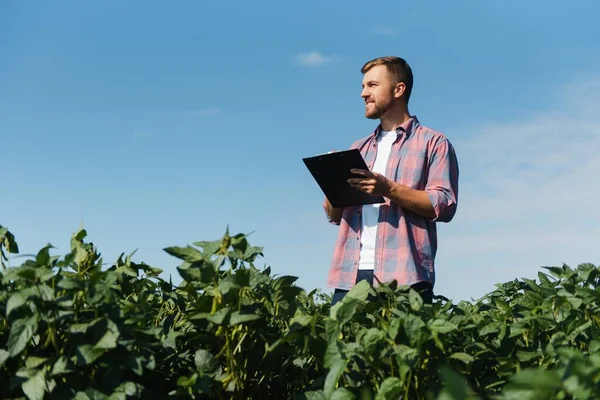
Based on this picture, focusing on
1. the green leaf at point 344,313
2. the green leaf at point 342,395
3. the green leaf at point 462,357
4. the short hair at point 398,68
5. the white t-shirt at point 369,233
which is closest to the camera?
the green leaf at point 342,395

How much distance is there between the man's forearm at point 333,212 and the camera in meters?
4.71

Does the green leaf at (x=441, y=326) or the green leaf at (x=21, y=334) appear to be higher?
the green leaf at (x=441, y=326)

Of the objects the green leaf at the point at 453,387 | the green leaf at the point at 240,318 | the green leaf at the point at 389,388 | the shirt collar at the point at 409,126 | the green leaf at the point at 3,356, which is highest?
the shirt collar at the point at 409,126

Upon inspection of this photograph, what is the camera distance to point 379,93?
15.6 feet

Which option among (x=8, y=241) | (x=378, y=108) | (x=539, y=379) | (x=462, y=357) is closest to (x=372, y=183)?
(x=378, y=108)

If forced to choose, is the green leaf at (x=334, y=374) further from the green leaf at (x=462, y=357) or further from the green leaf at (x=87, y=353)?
the green leaf at (x=87, y=353)

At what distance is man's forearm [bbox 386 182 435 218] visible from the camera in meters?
4.21

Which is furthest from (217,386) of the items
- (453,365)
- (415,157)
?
(415,157)

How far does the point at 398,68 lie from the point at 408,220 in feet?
3.14

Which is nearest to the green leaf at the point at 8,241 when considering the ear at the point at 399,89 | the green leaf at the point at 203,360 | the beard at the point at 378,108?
the green leaf at the point at 203,360

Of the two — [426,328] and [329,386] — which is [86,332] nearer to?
[329,386]

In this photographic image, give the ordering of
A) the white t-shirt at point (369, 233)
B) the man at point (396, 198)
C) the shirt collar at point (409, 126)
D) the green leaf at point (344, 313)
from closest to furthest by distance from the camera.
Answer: the green leaf at point (344, 313) < the man at point (396, 198) < the white t-shirt at point (369, 233) < the shirt collar at point (409, 126)

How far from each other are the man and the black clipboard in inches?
2.9

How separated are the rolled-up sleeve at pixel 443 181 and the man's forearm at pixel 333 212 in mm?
549
